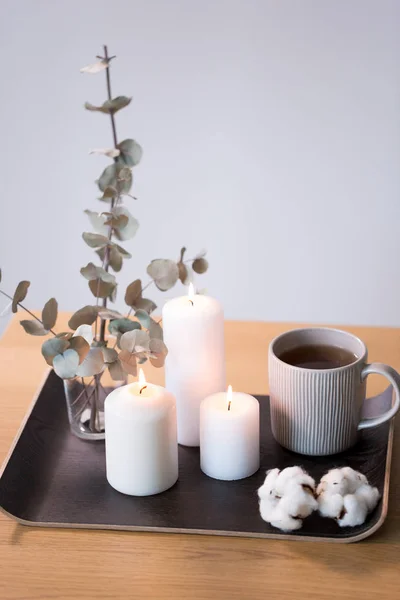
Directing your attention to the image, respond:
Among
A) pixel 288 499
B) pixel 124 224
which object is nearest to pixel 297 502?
pixel 288 499

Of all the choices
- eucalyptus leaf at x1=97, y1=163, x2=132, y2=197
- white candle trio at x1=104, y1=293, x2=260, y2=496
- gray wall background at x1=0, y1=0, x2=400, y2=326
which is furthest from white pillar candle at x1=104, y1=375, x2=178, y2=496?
A: gray wall background at x1=0, y1=0, x2=400, y2=326

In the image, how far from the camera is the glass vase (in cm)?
87

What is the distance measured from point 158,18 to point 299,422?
1232mm

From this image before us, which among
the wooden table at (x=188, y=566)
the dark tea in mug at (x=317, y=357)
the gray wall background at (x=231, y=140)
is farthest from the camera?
the gray wall background at (x=231, y=140)

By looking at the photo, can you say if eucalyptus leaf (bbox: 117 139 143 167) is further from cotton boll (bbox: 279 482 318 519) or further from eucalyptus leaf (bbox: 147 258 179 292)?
cotton boll (bbox: 279 482 318 519)

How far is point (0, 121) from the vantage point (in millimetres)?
1888

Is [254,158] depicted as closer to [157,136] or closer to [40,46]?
[157,136]

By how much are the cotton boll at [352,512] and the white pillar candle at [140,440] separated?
6.8 inches

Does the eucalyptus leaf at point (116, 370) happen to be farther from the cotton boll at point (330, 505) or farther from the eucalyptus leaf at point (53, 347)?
the cotton boll at point (330, 505)

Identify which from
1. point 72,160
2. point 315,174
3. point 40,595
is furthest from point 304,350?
point 72,160

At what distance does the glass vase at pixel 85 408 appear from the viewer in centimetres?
87

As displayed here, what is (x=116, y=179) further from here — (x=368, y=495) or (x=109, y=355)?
(x=368, y=495)

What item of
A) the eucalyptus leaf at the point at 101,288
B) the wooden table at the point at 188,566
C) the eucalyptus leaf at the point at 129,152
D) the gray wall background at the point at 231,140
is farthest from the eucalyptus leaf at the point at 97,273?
the gray wall background at the point at 231,140

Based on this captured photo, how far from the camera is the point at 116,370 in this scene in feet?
2.56
